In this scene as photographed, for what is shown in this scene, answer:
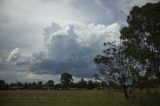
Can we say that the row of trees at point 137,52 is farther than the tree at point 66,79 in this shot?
No

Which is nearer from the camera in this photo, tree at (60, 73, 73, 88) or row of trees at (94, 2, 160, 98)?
row of trees at (94, 2, 160, 98)

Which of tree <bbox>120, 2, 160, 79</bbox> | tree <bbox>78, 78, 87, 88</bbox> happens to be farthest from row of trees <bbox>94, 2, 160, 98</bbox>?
tree <bbox>78, 78, 87, 88</bbox>

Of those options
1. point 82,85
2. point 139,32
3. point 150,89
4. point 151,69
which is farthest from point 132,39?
point 82,85

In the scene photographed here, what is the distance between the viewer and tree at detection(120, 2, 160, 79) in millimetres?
32500

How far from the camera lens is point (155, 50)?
33281 mm

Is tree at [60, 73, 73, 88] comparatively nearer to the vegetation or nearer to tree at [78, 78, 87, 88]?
tree at [78, 78, 87, 88]

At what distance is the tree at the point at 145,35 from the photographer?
32.5 metres

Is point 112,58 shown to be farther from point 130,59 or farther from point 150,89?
point 150,89

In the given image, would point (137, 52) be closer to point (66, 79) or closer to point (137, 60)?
point (137, 60)

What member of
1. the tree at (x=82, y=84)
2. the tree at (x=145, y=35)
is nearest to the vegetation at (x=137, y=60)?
the tree at (x=145, y=35)

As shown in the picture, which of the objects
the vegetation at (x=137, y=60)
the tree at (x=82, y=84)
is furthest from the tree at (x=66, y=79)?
the vegetation at (x=137, y=60)

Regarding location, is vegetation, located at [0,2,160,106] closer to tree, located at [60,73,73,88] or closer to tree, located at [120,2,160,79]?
tree, located at [120,2,160,79]

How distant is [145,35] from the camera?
33.6 meters

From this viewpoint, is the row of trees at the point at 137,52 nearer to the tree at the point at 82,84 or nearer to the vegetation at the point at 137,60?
the vegetation at the point at 137,60
